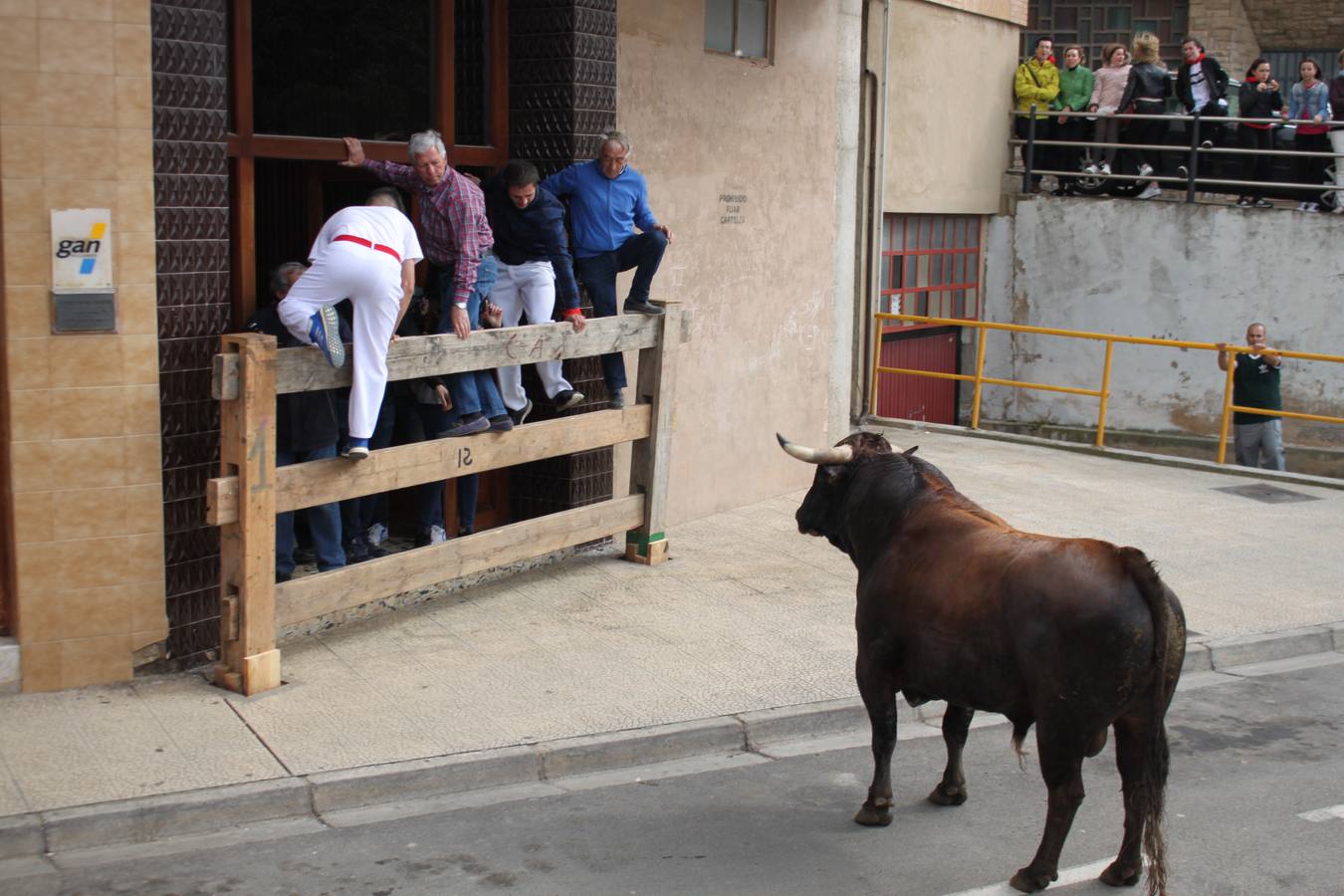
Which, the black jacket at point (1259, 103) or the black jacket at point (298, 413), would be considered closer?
the black jacket at point (298, 413)

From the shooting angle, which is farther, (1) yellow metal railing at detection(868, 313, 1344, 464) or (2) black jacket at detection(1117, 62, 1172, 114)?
(2) black jacket at detection(1117, 62, 1172, 114)

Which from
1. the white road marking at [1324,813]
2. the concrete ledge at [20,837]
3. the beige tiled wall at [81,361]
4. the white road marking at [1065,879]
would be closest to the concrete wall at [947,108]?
the beige tiled wall at [81,361]

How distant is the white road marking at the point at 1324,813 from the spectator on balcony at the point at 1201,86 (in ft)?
47.4

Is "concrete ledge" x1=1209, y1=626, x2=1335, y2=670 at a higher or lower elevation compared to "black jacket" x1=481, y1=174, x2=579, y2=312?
lower

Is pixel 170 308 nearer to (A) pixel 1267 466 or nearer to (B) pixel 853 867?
(B) pixel 853 867

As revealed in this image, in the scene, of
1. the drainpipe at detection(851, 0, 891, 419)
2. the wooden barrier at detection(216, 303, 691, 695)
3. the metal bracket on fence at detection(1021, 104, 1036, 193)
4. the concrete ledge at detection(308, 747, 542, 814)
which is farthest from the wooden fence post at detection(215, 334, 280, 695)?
the metal bracket on fence at detection(1021, 104, 1036, 193)

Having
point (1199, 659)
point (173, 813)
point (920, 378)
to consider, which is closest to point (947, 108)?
point (920, 378)

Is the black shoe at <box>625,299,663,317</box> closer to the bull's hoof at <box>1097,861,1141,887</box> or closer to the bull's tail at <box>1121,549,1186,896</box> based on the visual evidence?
the bull's tail at <box>1121,549,1186,896</box>

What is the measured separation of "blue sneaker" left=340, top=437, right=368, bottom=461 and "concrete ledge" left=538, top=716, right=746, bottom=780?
1.83 meters

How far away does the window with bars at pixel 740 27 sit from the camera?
11.2 meters

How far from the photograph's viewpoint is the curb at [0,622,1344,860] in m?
5.97

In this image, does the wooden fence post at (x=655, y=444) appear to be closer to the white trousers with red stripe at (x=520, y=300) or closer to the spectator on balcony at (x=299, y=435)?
the white trousers with red stripe at (x=520, y=300)

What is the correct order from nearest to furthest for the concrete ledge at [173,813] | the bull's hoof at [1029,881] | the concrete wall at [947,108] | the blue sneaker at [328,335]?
the bull's hoof at [1029,881] → the concrete ledge at [173,813] → the blue sneaker at [328,335] → the concrete wall at [947,108]

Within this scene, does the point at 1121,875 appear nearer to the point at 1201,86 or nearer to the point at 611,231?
the point at 611,231
